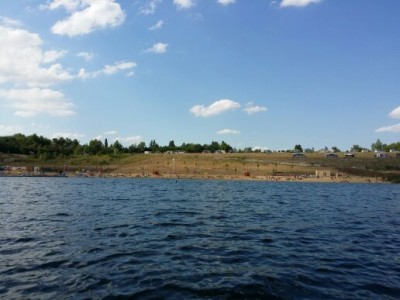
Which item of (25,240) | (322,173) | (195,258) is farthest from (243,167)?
(195,258)

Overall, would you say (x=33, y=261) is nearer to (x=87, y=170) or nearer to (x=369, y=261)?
(x=369, y=261)

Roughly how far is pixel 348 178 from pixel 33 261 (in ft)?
465

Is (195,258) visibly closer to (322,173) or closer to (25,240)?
(25,240)

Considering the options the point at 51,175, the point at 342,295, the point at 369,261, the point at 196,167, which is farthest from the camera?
the point at 196,167

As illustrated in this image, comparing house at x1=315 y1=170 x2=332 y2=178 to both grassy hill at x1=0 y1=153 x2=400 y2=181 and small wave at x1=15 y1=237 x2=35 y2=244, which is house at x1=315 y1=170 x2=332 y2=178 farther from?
small wave at x1=15 y1=237 x2=35 y2=244

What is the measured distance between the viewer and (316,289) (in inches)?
656

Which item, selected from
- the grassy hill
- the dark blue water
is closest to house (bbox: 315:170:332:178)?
the grassy hill

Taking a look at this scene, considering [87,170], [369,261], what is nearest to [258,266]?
[369,261]

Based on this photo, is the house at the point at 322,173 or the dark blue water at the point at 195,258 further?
the house at the point at 322,173

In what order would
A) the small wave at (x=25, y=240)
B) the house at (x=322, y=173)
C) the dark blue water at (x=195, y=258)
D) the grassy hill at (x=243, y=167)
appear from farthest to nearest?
the grassy hill at (x=243, y=167) < the house at (x=322, y=173) < the small wave at (x=25, y=240) < the dark blue water at (x=195, y=258)

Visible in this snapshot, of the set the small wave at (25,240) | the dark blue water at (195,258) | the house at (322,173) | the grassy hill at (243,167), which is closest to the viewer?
the dark blue water at (195,258)

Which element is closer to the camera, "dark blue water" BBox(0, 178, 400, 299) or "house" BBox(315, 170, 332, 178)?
"dark blue water" BBox(0, 178, 400, 299)

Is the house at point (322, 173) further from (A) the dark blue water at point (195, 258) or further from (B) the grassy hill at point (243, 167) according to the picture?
(A) the dark blue water at point (195, 258)

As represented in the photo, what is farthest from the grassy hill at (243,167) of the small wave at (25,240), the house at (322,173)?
the small wave at (25,240)
